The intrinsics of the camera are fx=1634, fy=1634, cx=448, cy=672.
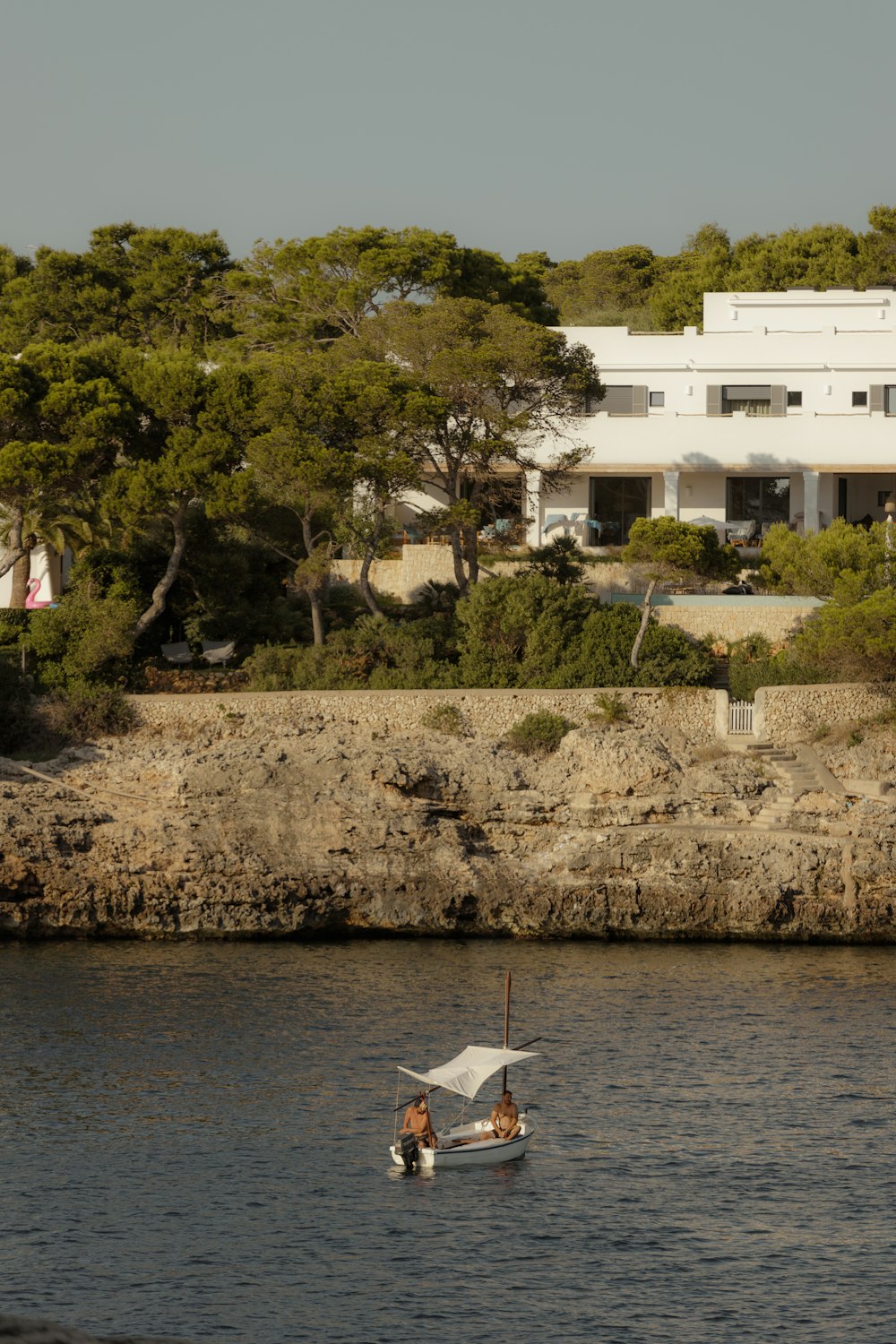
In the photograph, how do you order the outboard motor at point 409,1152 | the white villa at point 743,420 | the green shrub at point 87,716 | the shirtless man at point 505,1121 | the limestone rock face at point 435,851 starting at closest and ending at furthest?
1. the outboard motor at point 409,1152
2. the shirtless man at point 505,1121
3. the limestone rock face at point 435,851
4. the green shrub at point 87,716
5. the white villa at point 743,420

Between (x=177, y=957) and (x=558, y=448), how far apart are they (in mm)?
33629

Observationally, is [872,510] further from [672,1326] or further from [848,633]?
[672,1326]

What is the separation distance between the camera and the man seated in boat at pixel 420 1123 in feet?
108

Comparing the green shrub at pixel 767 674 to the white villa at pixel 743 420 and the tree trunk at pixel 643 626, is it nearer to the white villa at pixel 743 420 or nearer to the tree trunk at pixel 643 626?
the tree trunk at pixel 643 626

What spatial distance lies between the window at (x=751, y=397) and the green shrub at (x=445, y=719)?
25.7 metres

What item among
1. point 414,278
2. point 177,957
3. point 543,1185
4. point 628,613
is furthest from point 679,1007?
point 414,278

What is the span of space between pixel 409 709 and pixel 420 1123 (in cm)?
→ 2462

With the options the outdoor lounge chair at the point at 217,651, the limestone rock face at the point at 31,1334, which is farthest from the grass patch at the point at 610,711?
the limestone rock face at the point at 31,1334

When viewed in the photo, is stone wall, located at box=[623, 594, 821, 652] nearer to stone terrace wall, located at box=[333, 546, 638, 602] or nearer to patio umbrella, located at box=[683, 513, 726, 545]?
stone terrace wall, located at box=[333, 546, 638, 602]

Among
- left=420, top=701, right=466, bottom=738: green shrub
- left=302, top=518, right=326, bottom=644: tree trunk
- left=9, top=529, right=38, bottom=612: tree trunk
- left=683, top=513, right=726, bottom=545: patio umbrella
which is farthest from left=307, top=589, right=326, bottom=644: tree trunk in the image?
left=683, top=513, right=726, bottom=545: patio umbrella

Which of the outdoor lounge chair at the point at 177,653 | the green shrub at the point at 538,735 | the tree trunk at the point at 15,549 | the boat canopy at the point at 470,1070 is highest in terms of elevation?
the tree trunk at the point at 15,549

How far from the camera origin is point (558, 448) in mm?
73312

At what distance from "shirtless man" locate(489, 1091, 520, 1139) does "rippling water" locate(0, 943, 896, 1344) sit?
2.24ft

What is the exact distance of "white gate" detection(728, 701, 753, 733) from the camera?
55.8 metres
